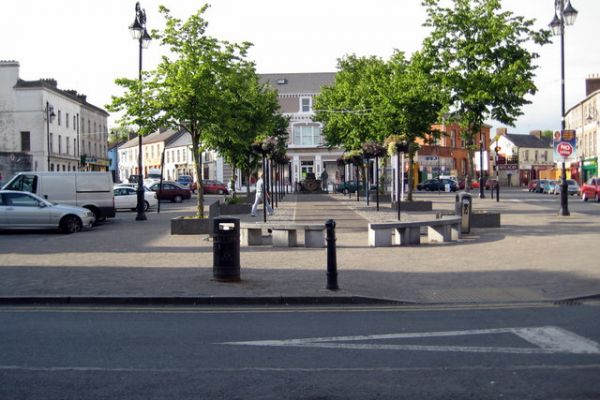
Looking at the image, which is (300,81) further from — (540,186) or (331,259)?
(331,259)

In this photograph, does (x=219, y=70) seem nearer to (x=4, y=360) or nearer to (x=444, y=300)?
(x=444, y=300)

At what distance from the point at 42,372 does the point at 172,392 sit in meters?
1.48

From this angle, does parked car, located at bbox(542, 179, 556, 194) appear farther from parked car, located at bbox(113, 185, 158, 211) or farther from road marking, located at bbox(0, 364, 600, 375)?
road marking, located at bbox(0, 364, 600, 375)

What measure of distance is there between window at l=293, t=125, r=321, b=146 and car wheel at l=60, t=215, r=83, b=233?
56.9 meters

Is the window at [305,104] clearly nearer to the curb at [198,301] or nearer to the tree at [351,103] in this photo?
the tree at [351,103]

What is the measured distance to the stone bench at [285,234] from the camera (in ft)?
56.2

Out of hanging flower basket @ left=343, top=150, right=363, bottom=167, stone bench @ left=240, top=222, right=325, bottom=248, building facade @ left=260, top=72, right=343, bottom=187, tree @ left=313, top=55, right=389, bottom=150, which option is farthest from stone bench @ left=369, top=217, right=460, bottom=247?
building facade @ left=260, top=72, right=343, bottom=187

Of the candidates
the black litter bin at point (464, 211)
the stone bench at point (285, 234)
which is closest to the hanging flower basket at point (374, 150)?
the black litter bin at point (464, 211)

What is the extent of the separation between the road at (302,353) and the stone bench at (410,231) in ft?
24.0

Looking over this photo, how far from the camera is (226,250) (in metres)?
11.7

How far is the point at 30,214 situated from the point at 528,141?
3880 inches

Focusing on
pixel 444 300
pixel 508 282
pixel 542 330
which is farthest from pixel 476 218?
pixel 542 330

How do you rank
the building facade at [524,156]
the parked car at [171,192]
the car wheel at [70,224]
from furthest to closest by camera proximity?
the building facade at [524,156], the parked car at [171,192], the car wheel at [70,224]

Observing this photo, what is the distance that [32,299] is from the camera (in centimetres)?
1039
